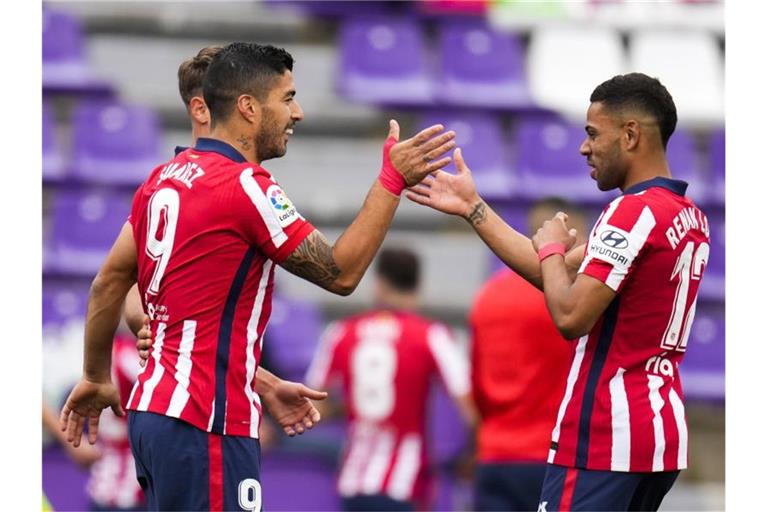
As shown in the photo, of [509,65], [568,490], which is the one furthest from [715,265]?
[568,490]

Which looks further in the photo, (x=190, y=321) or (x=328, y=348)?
(x=328, y=348)

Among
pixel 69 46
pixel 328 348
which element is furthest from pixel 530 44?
pixel 328 348

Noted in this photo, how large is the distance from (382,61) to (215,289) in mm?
7598

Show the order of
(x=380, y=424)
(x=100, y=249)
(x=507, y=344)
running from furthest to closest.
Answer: (x=100, y=249), (x=380, y=424), (x=507, y=344)

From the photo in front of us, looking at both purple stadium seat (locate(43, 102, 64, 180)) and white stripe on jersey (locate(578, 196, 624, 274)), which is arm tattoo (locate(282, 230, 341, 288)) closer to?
white stripe on jersey (locate(578, 196, 624, 274))

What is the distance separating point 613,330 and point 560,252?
1.06 feet

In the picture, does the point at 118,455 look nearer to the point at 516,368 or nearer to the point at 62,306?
the point at 62,306

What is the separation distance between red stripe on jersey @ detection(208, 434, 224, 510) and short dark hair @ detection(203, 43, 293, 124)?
108 cm

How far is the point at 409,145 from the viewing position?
4.25 meters

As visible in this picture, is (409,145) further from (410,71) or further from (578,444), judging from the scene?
(410,71)

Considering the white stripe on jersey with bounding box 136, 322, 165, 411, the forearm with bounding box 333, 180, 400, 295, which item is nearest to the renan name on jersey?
the forearm with bounding box 333, 180, 400, 295

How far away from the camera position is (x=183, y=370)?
13.2 ft

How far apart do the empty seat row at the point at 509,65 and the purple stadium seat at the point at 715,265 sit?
3.93 ft
